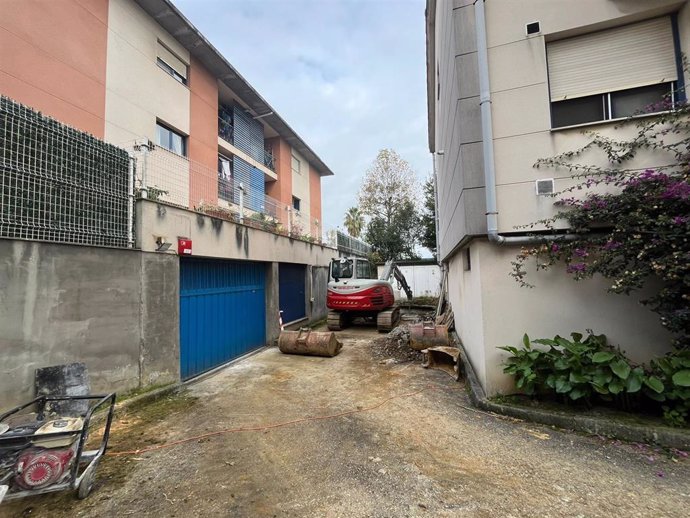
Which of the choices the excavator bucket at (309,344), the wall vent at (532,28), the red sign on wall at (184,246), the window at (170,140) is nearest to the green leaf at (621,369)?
the wall vent at (532,28)

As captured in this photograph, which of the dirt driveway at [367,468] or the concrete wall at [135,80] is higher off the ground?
the concrete wall at [135,80]

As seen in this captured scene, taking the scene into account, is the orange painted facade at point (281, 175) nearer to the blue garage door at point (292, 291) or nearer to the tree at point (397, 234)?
the blue garage door at point (292, 291)

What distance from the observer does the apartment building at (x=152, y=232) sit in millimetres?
3684

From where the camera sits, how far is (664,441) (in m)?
2.95

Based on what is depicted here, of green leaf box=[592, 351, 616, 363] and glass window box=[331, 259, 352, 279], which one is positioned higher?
glass window box=[331, 259, 352, 279]

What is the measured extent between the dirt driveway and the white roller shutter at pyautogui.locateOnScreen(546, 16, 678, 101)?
4260 mm

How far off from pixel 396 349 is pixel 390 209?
58.7 ft

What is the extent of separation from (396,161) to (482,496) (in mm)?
23359

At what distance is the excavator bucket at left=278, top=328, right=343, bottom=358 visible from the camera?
6.93 m

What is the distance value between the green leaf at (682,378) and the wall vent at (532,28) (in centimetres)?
440

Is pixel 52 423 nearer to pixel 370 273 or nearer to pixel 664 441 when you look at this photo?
pixel 664 441

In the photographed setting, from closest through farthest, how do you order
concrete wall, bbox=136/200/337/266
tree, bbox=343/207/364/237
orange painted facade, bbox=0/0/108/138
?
concrete wall, bbox=136/200/337/266 < orange painted facade, bbox=0/0/108/138 < tree, bbox=343/207/364/237

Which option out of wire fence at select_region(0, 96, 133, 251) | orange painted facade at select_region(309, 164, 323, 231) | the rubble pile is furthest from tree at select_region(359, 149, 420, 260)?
wire fence at select_region(0, 96, 133, 251)

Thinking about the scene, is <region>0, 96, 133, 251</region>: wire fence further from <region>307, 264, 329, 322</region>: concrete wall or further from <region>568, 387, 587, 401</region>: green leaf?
<region>307, 264, 329, 322</region>: concrete wall
